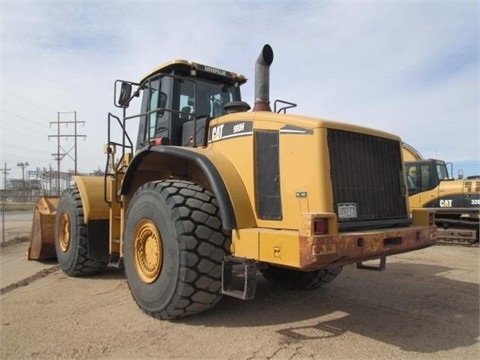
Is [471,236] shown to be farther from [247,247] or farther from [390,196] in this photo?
[247,247]

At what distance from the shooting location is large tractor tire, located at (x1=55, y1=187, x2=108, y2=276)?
6.88 metres

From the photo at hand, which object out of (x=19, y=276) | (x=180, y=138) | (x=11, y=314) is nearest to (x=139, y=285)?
(x=11, y=314)

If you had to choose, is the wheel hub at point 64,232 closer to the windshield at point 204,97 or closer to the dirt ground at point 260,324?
the dirt ground at point 260,324

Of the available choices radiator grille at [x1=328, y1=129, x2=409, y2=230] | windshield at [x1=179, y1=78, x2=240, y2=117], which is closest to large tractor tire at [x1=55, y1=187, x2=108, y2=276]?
windshield at [x1=179, y1=78, x2=240, y2=117]

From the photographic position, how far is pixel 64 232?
7.64 meters

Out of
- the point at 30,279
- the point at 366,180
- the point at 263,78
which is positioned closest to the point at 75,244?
the point at 30,279

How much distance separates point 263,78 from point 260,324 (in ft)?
8.78

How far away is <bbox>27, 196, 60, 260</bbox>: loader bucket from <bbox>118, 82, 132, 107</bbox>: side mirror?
3.34 m

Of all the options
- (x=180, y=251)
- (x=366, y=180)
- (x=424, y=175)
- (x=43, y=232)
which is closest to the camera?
(x=180, y=251)

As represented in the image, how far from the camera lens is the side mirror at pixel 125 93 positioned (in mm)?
6082

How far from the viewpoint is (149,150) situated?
16.8 ft

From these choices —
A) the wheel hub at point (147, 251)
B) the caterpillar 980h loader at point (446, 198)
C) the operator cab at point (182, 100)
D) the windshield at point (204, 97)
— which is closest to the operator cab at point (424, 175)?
the caterpillar 980h loader at point (446, 198)

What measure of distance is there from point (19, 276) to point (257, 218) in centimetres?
476

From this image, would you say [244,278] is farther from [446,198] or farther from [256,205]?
[446,198]
